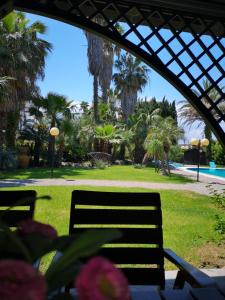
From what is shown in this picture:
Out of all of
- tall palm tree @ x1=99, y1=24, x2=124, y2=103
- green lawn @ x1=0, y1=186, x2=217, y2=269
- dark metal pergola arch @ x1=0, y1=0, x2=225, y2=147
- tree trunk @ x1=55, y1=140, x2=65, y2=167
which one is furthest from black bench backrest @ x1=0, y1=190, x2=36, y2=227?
tall palm tree @ x1=99, y1=24, x2=124, y2=103

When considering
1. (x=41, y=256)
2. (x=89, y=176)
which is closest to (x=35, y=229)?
(x=41, y=256)

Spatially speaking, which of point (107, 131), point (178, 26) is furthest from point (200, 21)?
point (107, 131)

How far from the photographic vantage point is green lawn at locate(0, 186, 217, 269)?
550cm

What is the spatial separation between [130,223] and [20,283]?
1889mm

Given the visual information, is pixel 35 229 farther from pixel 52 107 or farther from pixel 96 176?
pixel 52 107

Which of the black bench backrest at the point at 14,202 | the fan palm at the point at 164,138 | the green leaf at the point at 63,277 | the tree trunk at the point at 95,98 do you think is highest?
the tree trunk at the point at 95,98

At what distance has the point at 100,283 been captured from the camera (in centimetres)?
47

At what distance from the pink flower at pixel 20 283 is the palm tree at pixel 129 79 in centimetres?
2966

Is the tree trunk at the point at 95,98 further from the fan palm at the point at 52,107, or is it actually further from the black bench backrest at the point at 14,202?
the black bench backrest at the point at 14,202

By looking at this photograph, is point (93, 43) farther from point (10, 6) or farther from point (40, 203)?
point (10, 6)

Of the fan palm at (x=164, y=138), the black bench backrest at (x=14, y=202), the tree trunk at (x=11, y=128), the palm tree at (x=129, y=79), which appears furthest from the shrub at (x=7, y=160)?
the palm tree at (x=129, y=79)

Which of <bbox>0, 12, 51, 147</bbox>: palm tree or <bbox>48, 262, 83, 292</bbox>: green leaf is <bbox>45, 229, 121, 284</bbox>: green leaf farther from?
<bbox>0, 12, 51, 147</bbox>: palm tree

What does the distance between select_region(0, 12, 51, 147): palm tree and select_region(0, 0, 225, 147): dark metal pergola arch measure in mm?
12911

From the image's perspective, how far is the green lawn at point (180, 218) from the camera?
550 cm
